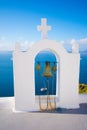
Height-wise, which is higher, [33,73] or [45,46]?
[45,46]

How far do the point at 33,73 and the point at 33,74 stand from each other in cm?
4

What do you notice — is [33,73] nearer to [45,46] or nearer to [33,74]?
[33,74]

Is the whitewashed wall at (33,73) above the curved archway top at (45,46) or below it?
below

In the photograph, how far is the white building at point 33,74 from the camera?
23.0 ft

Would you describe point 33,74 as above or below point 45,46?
below

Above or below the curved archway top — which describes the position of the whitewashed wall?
below

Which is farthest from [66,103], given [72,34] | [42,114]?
[72,34]

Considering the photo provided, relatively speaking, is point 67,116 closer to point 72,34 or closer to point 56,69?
point 56,69

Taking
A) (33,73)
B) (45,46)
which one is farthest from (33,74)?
(45,46)

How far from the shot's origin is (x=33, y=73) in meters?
7.12

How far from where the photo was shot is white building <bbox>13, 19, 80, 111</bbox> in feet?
23.0

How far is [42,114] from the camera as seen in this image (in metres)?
6.87

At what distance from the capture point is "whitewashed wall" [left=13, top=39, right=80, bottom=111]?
702 centimetres

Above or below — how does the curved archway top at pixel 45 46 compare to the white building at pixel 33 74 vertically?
above
